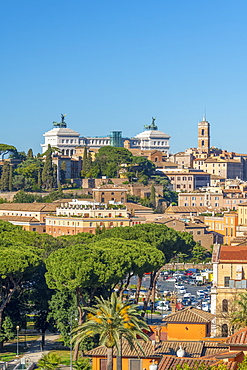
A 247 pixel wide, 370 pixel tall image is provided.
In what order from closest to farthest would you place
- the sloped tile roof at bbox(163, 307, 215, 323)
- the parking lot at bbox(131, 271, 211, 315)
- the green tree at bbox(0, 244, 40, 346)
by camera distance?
the sloped tile roof at bbox(163, 307, 215, 323) → the green tree at bbox(0, 244, 40, 346) → the parking lot at bbox(131, 271, 211, 315)

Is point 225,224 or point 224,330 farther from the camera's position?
point 225,224

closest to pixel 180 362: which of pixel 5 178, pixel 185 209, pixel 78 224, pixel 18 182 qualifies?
pixel 78 224

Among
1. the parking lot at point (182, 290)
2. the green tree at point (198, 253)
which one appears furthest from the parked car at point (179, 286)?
the green tree at point (198, 253)

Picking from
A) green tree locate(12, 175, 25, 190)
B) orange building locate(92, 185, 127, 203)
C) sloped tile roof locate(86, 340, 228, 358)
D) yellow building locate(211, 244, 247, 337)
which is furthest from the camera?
green tree locate(12, 175, 25, 190)

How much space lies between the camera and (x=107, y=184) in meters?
141

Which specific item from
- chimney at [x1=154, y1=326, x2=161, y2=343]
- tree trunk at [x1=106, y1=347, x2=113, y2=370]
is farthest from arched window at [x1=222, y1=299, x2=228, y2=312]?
tree trunk at [x1=106, y1=347, x2=113, y2=370]

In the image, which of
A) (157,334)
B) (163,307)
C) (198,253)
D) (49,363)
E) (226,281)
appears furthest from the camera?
(198,253)

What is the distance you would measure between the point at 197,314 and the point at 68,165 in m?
109

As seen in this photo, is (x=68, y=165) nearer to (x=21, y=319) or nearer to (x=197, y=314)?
(x=21, y=319)

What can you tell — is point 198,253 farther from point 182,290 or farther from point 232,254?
point 232,254

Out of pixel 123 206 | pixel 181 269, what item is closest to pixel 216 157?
pixel 123 206

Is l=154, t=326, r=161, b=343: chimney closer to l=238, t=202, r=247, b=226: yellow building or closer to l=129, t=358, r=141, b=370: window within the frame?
l=129, t=358, r=141, b=370: window

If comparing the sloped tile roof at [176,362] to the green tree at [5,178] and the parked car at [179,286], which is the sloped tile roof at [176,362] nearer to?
the parked car at [179,286]

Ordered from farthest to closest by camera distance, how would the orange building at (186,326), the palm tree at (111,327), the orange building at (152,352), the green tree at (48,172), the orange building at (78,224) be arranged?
the green tree at (48,172)
the orange building at (78,224)
the orange building at (186,326)
the orange building at (152,352)
the palm tree at (111,327)
